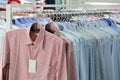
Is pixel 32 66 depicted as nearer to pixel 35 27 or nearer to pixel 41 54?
pixel 41 54

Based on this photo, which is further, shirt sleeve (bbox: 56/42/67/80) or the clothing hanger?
the clothing hanger

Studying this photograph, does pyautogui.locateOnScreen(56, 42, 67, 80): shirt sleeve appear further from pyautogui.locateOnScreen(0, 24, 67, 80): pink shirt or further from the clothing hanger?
the clothing hanger

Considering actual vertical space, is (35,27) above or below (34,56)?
above

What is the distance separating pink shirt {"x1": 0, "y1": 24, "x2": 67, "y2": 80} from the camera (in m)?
1.36

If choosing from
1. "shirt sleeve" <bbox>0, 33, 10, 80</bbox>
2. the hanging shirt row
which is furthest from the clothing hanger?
"shirt sleeve" <bbox>0, 33, 10, 80</bbox>

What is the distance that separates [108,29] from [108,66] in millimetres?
323

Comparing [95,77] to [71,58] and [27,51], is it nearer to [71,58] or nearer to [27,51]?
[71,58]

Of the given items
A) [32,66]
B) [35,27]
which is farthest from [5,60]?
[35,27]

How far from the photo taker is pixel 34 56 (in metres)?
1.41

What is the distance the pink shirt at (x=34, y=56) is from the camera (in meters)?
1.36

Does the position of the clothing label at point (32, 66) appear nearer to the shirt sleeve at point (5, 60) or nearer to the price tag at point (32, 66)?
the price tag at point (32, 66)

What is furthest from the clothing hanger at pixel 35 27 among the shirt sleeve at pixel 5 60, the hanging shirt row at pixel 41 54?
the shirt sleeve at pixel 5 60

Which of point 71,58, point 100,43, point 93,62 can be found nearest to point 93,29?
point 100,43

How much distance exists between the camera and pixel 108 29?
2061 mm
